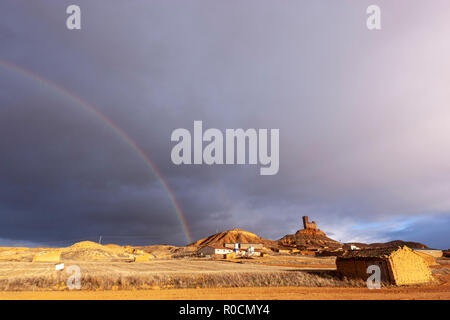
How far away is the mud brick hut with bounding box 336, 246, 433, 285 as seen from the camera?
28328 mm

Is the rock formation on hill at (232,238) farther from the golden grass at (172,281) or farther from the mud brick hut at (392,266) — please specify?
the golden grass at (172,281)

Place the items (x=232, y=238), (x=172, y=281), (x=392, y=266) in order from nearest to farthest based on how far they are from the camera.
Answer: (x=172, y=281) → (x=392, y=266) → (x=232, y=238)

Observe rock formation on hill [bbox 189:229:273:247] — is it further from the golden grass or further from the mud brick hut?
the golden grass

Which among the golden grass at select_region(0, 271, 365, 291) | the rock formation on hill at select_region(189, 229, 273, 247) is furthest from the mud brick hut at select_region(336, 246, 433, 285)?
the rock formation on hill at select_region(189, 229, 273, 247)

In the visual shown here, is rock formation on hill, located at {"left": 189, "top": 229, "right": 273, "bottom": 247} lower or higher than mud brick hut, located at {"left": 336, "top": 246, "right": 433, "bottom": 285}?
lower

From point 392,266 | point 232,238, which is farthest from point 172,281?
point 232,238

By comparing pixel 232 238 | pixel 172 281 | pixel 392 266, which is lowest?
pixel 232 238

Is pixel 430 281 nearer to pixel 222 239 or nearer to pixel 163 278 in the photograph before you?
pixel 163 278

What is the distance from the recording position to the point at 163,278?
1056 inches

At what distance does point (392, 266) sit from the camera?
2820cm

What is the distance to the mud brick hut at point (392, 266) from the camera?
2833 centimetres

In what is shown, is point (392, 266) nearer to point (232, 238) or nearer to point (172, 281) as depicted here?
point (172, 281)

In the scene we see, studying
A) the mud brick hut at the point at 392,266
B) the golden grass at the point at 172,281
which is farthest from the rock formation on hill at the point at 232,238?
the golden grass at the point at 172,281
